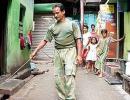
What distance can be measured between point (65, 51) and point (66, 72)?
484 millimetres

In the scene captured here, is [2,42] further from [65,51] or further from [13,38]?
[65,51]

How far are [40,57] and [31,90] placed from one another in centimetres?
1298

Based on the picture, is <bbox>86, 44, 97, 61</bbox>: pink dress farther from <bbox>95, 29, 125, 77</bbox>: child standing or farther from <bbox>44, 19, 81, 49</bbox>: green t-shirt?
<bbox>44, 19, 81, 49</bbox>: green t-shirt

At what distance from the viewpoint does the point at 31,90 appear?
36.3 ft

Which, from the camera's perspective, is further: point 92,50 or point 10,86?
point 92,50

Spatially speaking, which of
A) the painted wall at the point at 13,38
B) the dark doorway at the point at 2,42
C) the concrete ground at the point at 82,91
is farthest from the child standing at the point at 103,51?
the dark doorway at the point at 2,42

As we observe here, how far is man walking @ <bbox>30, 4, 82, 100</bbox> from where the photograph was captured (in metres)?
8.25

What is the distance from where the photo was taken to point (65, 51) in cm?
844

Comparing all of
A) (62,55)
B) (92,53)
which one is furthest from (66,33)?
(92,53)

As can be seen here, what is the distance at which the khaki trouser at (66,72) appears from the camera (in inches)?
324

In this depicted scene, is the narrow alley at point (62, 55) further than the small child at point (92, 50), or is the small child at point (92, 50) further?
the small child at point (92, 50)

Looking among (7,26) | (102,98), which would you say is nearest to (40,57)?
(7,26)

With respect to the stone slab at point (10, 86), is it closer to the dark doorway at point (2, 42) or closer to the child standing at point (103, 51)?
the dark doorway at point (2, 42)

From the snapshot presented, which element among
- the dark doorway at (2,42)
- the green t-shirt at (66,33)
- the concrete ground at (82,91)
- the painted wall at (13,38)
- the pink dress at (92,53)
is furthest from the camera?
the pink dress at (92,53)
